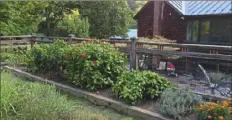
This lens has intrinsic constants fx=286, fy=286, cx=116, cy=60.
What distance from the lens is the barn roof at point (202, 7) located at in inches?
403

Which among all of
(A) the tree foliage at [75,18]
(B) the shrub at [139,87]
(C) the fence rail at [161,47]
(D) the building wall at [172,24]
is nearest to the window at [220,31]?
(D) the building wall at [172,24]

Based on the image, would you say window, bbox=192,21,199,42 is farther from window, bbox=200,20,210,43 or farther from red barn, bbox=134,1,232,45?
window, bbox=200,20,210,43

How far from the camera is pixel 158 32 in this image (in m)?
12.9

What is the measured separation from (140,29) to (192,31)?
326 cm

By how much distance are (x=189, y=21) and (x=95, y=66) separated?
6.69m

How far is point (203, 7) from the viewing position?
1098 cm

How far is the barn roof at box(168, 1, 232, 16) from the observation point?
10.2m

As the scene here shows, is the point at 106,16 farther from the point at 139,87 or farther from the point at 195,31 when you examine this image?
the point at 139,87

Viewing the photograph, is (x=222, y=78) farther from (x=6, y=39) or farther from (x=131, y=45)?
(x=6, y=39)

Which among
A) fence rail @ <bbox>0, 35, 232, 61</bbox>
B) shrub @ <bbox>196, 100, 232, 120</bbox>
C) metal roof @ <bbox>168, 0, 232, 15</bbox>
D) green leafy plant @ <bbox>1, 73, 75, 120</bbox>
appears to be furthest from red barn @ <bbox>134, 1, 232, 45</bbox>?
green leafy plant @ <bbox>1, 73, 75, 120</bbox>

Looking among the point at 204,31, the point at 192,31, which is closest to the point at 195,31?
the point at 192,31

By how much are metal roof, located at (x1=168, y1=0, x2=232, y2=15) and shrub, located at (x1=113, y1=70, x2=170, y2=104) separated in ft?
20.0

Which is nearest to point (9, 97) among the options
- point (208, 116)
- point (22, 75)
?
point (208, 116)

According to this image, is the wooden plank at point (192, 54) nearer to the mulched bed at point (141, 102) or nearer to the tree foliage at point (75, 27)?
the mulched bed at point (141, 102)
